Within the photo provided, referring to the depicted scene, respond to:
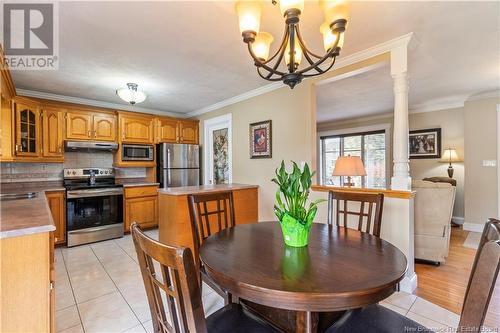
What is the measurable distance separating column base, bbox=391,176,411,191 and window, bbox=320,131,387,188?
12.7 feet

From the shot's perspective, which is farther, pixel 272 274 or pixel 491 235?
pixel 272 274

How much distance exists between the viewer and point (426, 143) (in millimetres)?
5129

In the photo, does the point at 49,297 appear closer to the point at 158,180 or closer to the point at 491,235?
the point at 491,235

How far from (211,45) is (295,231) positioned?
1.94 metres

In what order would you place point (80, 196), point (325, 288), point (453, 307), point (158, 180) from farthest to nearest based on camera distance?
1. point (158, 180)
2. point (80, 196)
3. point (453, 307)
4. point (325, 288)

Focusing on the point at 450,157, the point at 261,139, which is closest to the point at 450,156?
the point at 450,157

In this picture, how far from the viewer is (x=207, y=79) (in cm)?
332

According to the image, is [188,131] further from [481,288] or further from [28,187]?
[481,288]

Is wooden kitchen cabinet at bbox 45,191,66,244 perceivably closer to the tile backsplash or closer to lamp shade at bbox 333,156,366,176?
the tile backsplash

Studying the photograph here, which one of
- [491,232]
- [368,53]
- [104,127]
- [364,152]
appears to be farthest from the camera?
[364,152]

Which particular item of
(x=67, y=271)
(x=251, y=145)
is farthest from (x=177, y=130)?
(x=67, y=271)

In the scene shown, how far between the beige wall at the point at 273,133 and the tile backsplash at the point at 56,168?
2245 millimetres

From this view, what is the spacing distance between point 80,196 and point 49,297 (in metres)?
2.72

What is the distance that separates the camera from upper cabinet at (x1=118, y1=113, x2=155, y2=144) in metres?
4.33
